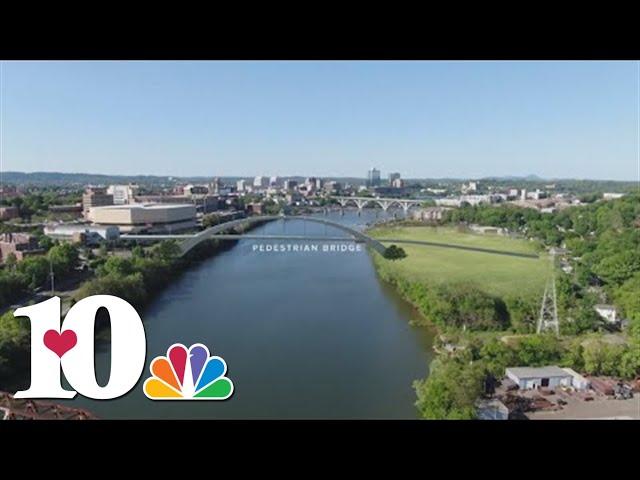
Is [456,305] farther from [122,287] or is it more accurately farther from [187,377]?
[122,287]

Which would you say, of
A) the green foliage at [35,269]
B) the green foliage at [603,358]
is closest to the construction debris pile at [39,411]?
the green foliage at [35,269]

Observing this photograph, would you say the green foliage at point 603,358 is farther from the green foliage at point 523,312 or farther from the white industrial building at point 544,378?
the green foliage at point 523,312
